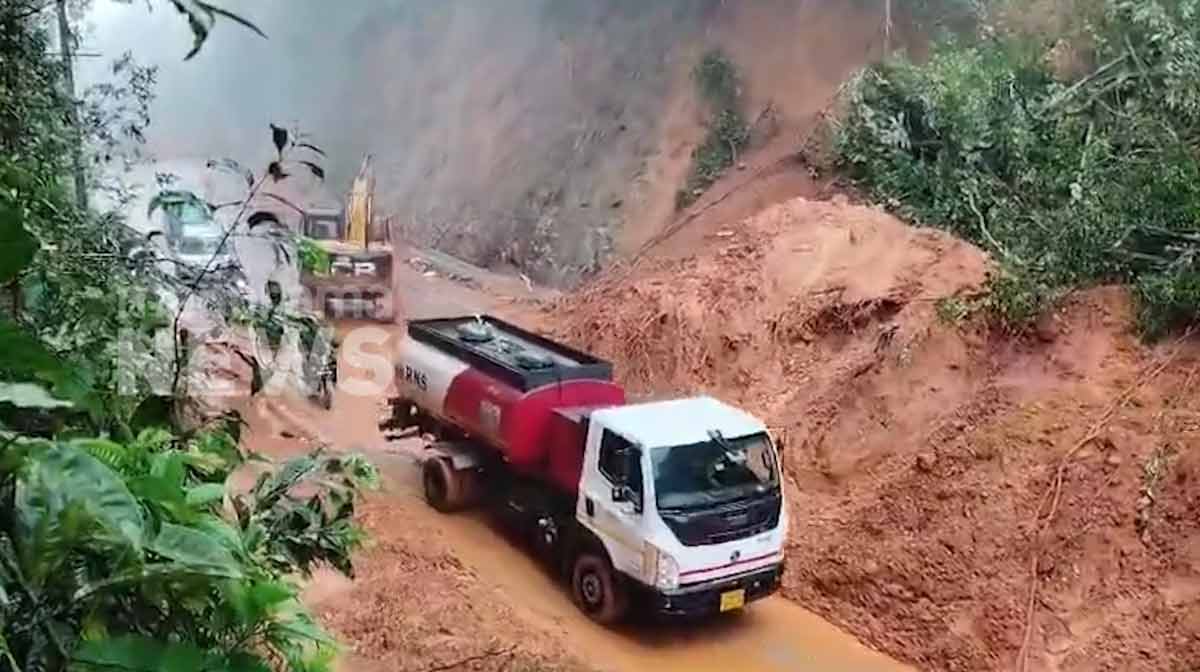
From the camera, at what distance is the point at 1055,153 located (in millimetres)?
13234

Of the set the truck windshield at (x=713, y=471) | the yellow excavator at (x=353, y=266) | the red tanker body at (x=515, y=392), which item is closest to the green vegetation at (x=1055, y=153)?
the truck windshield at (x=713, y=471)

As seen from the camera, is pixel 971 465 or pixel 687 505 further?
pixel 971 465

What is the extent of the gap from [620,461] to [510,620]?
4.90 feet

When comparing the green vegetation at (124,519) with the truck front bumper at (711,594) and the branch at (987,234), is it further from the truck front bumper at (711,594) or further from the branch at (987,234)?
the branch at (987,234)

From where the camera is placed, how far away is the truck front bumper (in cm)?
887

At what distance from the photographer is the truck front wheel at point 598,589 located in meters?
9.40

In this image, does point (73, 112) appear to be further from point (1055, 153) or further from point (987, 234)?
point (1055, 153)

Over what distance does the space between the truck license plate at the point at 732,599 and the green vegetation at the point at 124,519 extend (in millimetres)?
5172

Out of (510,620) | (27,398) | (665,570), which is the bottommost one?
(510,620)

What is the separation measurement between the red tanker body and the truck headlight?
1.17 metres

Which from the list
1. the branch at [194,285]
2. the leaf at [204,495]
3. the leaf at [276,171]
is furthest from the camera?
the branch at [194,285]

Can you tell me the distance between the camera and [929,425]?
35.9 ft

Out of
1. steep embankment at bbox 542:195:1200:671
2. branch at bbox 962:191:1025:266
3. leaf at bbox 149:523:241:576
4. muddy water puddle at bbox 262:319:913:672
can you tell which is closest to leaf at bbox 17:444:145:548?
leaf at bbox 149:523:241:576

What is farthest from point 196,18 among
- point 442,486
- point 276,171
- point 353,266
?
point 353,266
